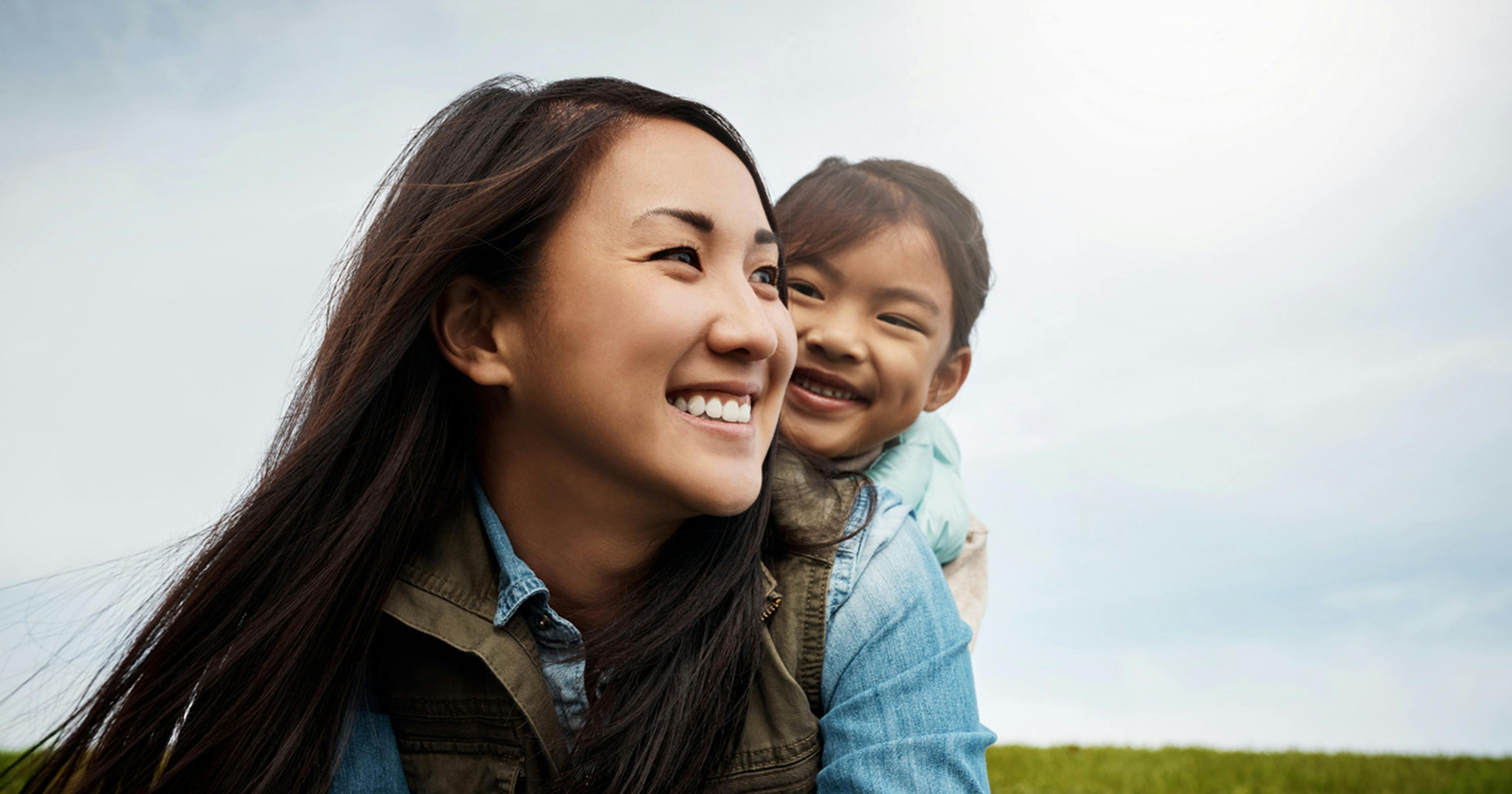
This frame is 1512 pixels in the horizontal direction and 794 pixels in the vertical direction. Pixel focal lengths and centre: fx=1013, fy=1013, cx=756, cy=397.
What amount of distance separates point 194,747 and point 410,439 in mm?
849

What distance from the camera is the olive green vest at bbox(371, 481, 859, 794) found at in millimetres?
2330

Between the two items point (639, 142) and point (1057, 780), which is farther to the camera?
point (1057, 780)

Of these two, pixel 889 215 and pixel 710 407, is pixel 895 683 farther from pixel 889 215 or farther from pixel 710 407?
pixel 889 215

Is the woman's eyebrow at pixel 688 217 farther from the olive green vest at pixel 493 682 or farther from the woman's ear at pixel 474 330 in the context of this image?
the olive green vest at pixel 493 682

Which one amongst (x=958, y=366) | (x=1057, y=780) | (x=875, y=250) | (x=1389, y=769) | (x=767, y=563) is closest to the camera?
(x=767, y=563)

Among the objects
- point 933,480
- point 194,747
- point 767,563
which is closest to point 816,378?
point 933,480

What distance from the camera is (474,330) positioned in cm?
238

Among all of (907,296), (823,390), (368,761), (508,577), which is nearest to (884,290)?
(907,296)

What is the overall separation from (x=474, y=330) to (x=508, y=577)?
0.59 metres

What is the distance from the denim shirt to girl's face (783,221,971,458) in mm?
1023

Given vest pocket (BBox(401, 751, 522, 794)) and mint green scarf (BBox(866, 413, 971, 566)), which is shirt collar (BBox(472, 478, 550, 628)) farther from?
mint green scarf (BBox(866, 413, 971, 566))

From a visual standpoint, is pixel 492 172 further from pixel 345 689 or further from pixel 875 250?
pixel 875 250

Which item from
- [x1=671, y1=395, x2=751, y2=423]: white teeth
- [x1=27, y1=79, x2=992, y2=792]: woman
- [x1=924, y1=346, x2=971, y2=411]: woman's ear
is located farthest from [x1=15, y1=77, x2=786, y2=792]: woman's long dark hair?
[x1=924, y1=346, x2=971, y2=411]: woman's ear

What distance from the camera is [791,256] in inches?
142
